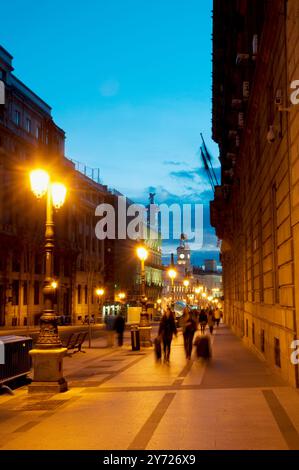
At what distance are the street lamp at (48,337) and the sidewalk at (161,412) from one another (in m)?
0.45

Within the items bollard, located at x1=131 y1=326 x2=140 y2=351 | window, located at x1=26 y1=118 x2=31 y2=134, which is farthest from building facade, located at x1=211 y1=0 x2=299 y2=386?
window, located at x1=26 y1=118 x2=31 y2=134

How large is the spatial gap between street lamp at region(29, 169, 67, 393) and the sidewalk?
1.49ft

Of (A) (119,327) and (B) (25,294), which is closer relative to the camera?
(A) (119,327)

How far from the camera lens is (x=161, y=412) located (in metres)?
10.3

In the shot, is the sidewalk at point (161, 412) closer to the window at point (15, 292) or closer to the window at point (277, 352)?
the window at point (277, 352)

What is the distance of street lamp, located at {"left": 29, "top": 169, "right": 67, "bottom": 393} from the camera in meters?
13.4

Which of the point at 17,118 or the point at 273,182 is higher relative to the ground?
the point at 17,118

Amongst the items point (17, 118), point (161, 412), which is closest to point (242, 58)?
point (161, 412)

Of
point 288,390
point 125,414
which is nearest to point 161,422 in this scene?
point 125,414

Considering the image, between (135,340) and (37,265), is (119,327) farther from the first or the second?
(37,265)

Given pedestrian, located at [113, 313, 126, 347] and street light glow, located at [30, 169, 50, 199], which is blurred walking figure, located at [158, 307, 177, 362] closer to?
street light glow, located at [30, 169, 50, 199]

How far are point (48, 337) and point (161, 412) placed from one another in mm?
4376

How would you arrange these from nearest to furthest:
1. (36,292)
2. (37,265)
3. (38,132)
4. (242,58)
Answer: (242,58), (36,292), (37,265), (38,132)
